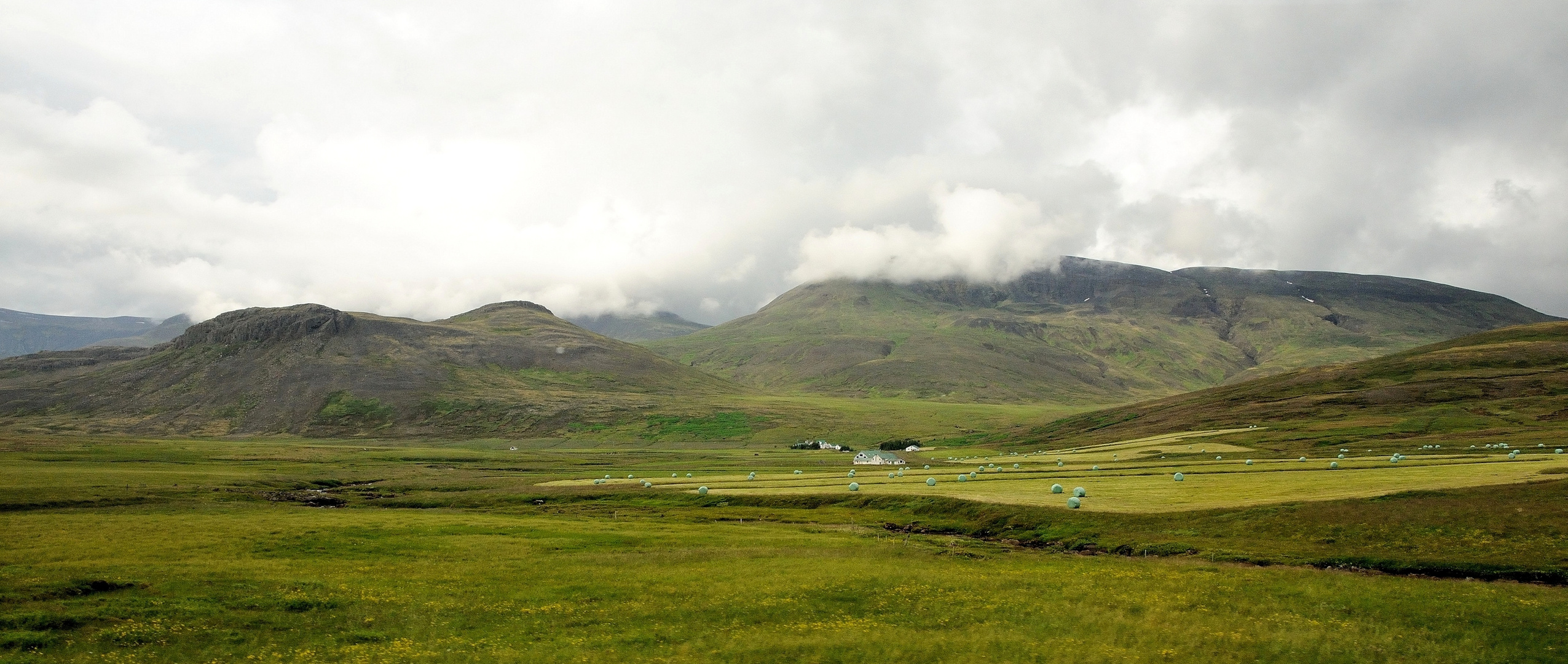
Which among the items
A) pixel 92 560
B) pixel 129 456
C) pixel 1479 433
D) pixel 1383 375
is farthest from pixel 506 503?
pixel 1383 375

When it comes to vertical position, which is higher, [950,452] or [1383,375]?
[1383,375]

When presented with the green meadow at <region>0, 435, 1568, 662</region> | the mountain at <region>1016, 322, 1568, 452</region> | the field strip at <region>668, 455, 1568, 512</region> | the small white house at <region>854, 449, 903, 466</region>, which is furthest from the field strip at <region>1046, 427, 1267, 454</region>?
the green meadow at <region>0, 435, 1568, 662</region>

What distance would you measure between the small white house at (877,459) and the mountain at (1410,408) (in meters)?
48.5

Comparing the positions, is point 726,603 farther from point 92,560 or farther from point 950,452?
point 950,452

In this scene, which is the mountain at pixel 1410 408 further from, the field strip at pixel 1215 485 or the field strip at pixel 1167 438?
the field strip at pixel 1215 485

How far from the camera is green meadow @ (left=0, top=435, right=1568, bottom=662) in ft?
92.7

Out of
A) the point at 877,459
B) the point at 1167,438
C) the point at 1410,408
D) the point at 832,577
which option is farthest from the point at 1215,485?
the point at 1410,408

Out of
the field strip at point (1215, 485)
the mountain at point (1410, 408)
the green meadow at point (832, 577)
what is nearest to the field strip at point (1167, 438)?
the mountain at point (1410, 408)

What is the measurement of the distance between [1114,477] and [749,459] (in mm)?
101313

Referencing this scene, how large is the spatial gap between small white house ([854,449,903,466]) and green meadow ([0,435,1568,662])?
248ft

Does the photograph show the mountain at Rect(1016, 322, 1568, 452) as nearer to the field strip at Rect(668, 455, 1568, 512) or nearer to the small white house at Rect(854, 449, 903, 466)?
the field strip at Rect(668, 455, 1568, 512)

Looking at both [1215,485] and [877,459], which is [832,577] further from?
[877,459]

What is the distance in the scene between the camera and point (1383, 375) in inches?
7485

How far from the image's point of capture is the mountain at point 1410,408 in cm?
12050
